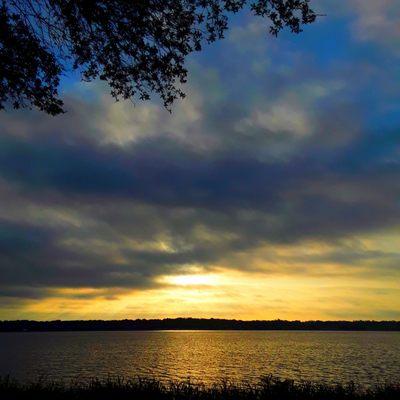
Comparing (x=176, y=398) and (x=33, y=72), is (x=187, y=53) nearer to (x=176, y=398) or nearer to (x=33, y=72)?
(x=33, y=72)

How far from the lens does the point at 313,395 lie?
21250mm

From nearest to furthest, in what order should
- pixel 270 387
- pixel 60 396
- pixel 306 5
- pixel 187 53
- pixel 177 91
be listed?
1. pixel 306 5
2. pixel 187 53
3. pixel 177 91
4. pixel 60 396
5. pixel 270 387

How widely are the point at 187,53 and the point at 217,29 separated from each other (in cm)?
109

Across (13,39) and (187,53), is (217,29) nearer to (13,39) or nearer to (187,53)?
(187,53)

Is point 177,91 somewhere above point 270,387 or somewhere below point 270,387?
above

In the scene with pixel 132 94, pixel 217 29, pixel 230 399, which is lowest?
pixel 230 399

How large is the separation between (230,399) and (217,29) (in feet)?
52.2

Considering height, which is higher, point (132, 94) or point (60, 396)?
point (132, 94)

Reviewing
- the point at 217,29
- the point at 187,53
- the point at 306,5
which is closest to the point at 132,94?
the point at 187,53

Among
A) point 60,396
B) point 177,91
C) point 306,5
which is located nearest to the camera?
point 306,5

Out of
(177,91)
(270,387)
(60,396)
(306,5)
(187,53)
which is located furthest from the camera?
(270,387)

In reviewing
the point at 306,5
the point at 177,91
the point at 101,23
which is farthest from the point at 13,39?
the point at 306,5

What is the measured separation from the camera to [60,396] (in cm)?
2019

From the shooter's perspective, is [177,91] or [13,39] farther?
[177,91]
